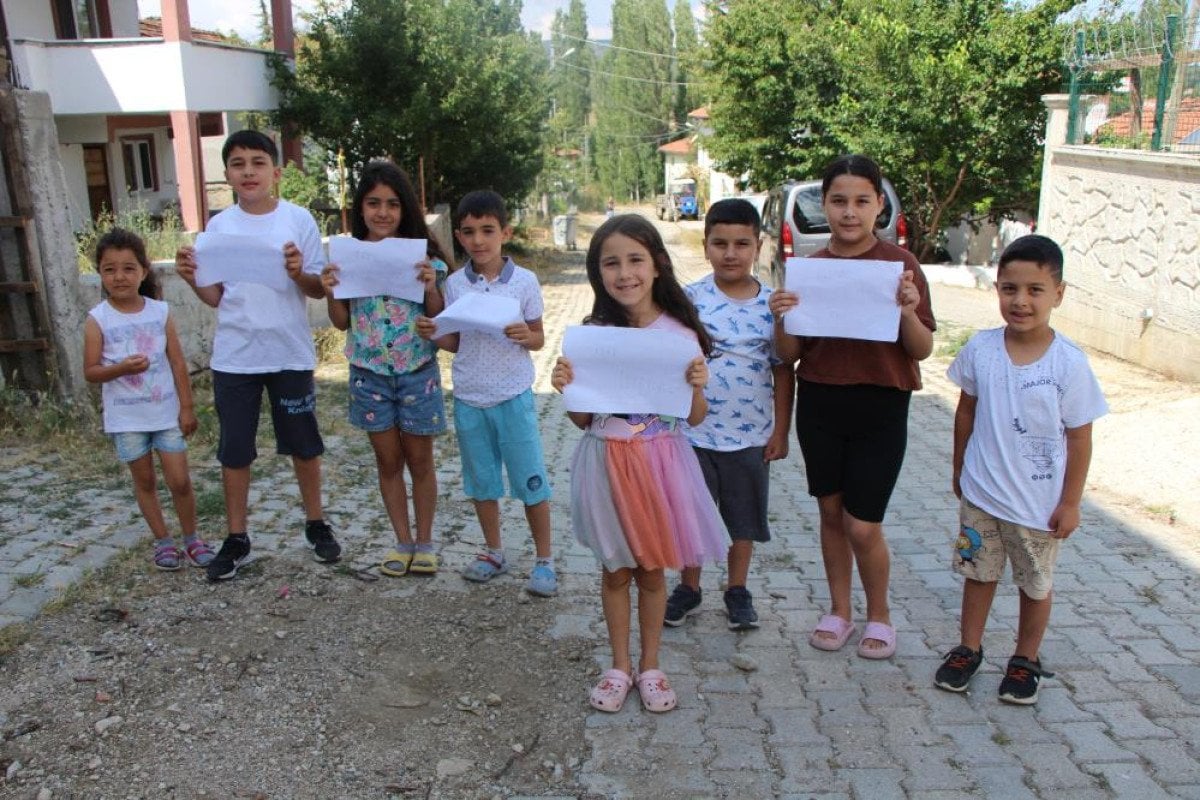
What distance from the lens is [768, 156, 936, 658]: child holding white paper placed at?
3.33 m

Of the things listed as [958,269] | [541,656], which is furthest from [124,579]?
[958,269]

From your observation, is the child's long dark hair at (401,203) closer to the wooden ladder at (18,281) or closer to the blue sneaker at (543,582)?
the blue sneaker at (543,582)

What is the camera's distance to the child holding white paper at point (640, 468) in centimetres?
317

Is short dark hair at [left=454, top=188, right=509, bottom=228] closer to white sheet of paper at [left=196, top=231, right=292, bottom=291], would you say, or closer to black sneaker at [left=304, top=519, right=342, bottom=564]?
white sheet of paper at [left=196, top=231, right=292, bottom=291]

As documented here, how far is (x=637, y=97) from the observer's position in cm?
6006

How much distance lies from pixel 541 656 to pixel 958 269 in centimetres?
1330

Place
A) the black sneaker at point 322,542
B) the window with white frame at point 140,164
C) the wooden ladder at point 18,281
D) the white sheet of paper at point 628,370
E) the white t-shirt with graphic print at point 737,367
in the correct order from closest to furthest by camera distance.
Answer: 1. the white sheet of paper at point 628,370
2. the white t-shirt with graphic print at point 737,367
3. the black sneaker at point 322,542
4. the wooden ladder at point 18,281
5. the window with white frame at point 140,164

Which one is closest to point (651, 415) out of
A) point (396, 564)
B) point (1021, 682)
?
point (1021, 682)

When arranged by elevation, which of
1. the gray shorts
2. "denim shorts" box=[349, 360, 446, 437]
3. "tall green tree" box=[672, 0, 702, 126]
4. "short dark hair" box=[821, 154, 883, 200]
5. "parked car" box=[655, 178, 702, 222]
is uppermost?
"tall green tree" box=[672, 0, 702, 126]

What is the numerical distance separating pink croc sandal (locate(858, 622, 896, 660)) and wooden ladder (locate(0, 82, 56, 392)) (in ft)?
17.7

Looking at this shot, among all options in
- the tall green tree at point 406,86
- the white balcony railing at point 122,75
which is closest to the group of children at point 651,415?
the white balcony railing at point 122,75

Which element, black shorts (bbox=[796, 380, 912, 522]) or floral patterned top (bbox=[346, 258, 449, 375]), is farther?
floral patterned top (bbox=[346, 258, 449, 375])

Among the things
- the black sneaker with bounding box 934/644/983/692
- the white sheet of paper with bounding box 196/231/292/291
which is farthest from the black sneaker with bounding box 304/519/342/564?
the black sneaker with bounding box 934/644/983/692

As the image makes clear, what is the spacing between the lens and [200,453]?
244 inches
